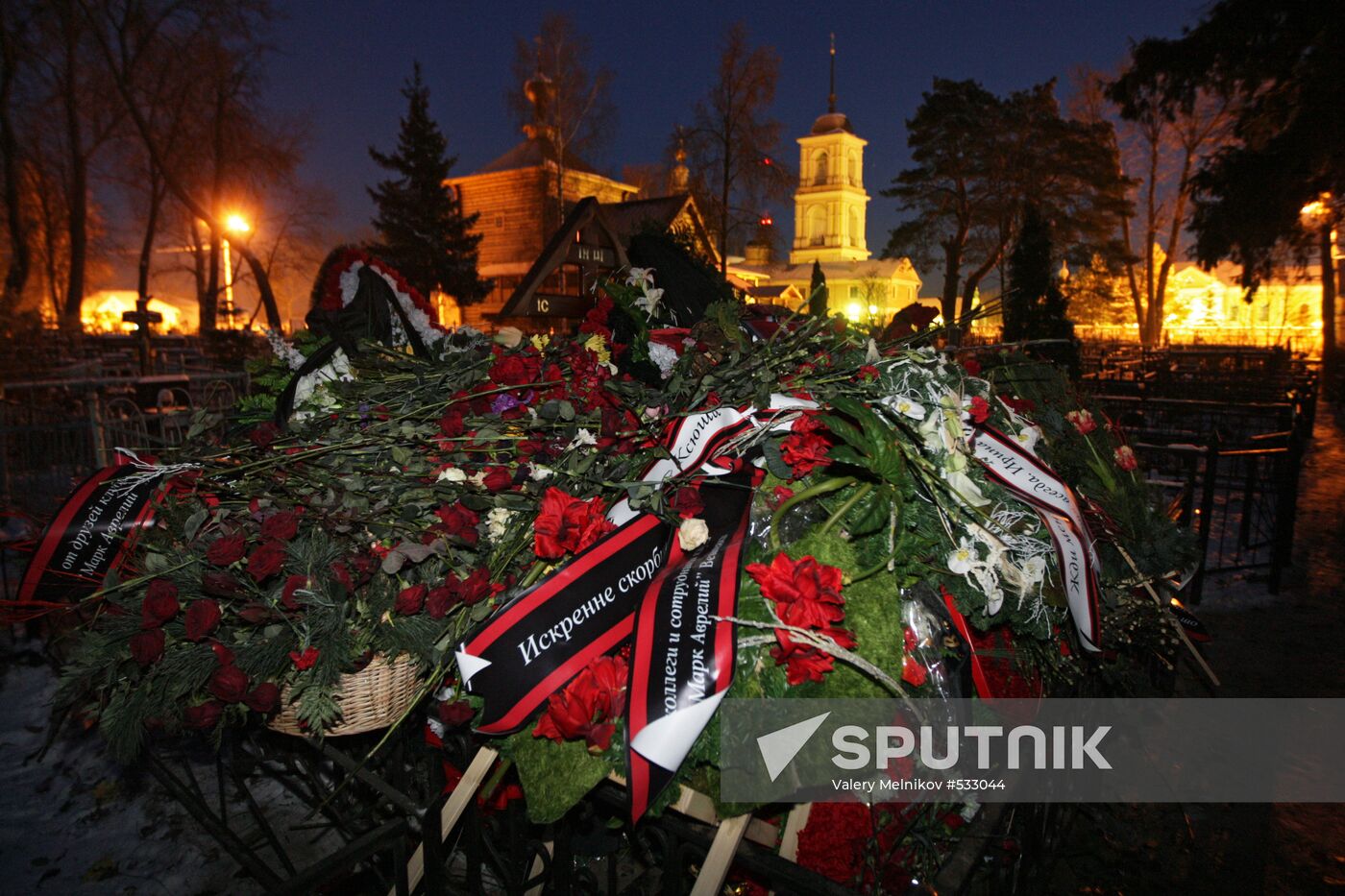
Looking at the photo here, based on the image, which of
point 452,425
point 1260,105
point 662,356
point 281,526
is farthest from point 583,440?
point 1260,105

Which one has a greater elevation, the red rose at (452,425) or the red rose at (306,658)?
the red rose at (452,425)

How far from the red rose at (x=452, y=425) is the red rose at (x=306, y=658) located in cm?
74

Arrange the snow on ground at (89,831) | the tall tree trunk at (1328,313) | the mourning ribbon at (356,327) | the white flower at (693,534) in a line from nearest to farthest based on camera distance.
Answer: the white flower at (693,534), the mourning ribbon at (356,327), the snow on ground at (89,831), the tall tree trunk at (1328,313)

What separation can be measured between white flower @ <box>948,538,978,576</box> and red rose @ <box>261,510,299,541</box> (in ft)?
5.06

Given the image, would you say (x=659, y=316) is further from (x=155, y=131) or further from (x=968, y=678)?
(x=155, y=131)

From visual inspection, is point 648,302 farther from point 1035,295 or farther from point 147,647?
point 1035,295

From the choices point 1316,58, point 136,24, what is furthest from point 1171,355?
point 136,24

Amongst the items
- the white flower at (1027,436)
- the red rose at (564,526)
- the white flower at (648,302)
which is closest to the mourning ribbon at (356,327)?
the white flower at (648,302)

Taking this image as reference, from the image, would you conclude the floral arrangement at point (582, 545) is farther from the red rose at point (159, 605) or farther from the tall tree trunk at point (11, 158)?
the tall tree trunk at point (11, 158)

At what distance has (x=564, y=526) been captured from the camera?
1777mm

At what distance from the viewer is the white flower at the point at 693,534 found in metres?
1.70

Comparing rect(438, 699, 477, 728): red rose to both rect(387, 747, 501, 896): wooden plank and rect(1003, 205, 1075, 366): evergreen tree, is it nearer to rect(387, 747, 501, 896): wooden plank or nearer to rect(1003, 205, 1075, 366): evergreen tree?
rect(387, 747, 501, 896): wooden plank

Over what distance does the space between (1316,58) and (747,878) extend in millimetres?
15365

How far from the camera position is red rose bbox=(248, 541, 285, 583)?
166cm
